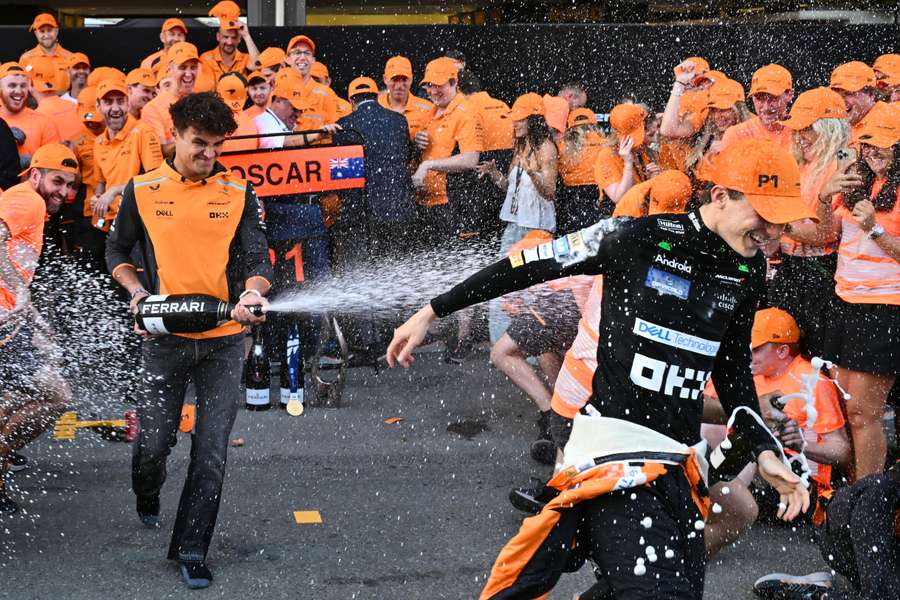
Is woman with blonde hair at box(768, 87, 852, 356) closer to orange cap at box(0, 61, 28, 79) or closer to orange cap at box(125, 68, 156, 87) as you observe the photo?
orange cap at box(125, 68, 156, 87)

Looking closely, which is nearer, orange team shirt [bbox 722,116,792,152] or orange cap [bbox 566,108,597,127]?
orange team shirt [bbox 722,116,792,152]

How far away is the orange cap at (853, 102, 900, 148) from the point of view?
6.45 metres

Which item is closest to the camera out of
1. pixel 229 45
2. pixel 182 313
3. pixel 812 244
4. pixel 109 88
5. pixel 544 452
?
pixel 182 313

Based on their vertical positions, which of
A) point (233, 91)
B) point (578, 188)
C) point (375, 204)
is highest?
point (233, 91)

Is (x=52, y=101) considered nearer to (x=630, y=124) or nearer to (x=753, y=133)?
(x=630, y=124)

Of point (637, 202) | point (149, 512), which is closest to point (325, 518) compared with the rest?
point (149, 512)

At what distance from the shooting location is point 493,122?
9930 mm

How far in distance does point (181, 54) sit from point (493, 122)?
2540 mm

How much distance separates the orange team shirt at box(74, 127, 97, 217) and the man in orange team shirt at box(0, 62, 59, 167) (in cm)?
30

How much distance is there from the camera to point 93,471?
22.6 feet

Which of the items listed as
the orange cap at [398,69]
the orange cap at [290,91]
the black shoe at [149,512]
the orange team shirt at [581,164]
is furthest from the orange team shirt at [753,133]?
the black shoe at [149,512]

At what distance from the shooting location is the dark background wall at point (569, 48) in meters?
11.2

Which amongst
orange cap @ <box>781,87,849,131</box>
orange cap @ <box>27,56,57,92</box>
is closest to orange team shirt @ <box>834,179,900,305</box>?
orange cap @ <box>781,87,849,131</box>

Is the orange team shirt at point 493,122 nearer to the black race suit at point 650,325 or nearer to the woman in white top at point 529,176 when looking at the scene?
the woman in white top at point 529,176
